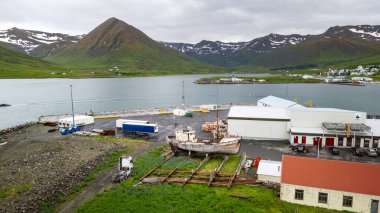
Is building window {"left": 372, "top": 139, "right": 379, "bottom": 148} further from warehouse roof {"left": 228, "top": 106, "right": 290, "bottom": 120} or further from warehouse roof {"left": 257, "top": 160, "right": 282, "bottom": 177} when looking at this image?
warehouse roof {"left": 257, "top": 160, "right": 282, "bottom": 177}

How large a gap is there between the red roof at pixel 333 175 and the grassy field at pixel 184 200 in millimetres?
2213

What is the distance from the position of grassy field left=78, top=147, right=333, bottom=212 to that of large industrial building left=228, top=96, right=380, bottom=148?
18927 mm

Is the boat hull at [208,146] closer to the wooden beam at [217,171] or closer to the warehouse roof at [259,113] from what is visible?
the wooden beam at [217,171]

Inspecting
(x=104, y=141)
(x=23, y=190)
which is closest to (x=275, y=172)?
(x=23, y=190)

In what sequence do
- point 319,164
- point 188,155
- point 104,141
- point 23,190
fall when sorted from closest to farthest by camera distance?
point 319,164
point 23,190
point 188,155
point 104,141

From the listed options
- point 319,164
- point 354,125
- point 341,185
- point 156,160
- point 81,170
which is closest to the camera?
point 341,185

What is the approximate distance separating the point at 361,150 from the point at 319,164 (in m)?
17.4

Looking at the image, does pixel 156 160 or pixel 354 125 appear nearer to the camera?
pixel 156 160

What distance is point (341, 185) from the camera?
979 inches

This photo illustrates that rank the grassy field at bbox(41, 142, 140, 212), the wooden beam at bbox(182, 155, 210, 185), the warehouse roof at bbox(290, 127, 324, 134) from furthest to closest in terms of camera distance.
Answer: the warehouse roof at bbox(290, 127, 324, 134), the wooden beam at bbox(182, 155, 210, 185), the grassy field at bbox(41, 142, 140, 212)

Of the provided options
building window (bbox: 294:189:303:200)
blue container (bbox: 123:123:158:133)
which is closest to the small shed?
building window (bbox: 294:189:303:200)

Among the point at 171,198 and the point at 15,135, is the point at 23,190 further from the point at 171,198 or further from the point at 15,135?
the point at 15,135

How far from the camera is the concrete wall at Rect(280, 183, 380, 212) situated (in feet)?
79.5

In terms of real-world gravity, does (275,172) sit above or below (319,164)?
below
